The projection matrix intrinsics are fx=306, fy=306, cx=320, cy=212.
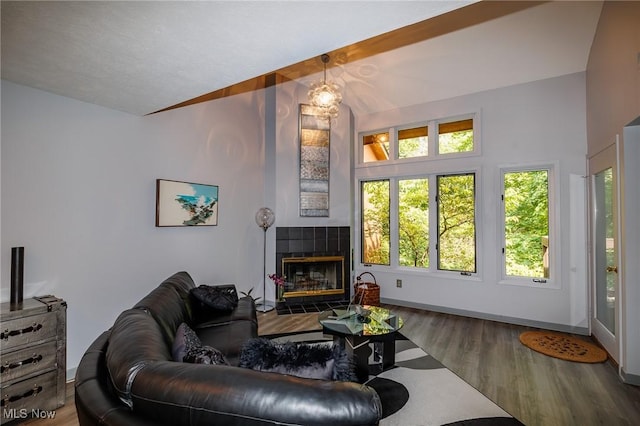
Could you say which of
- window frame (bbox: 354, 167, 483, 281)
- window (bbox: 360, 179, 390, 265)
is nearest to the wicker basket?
window frame (bbox: 354, 167, 483, 281)

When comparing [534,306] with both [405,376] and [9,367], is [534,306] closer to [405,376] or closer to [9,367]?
[405,376]

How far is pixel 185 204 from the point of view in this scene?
3.87 meters

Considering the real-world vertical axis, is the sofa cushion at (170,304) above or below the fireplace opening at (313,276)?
above

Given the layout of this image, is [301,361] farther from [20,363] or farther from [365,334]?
[20,363]

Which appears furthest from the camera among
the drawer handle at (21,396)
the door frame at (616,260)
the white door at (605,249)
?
the white door at (605,249)

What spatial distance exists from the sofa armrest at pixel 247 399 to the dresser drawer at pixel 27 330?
5.68 ft

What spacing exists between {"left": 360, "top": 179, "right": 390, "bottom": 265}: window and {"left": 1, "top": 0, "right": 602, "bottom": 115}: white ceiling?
2793mm

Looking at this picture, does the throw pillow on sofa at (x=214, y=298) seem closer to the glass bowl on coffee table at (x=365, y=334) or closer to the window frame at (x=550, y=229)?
the glass bowl on coffee table at (x=365, y=334)

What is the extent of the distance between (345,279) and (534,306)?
8.86 feet

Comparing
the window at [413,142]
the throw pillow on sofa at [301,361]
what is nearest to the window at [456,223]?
the window at [413,142]

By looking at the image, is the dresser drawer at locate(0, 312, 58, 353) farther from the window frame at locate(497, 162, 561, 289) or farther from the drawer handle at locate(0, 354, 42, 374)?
the window frame at locate(497, 162, 561, 289)

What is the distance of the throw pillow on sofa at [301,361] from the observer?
4.13 ft

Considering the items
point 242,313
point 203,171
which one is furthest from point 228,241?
point 242,313

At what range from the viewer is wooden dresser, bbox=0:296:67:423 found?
204cm
